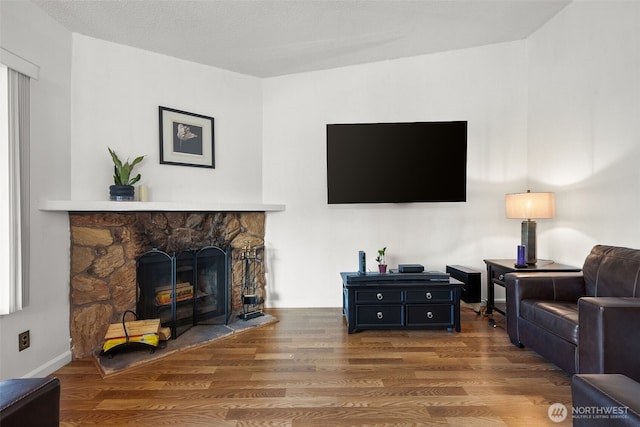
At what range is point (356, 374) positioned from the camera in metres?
2.23

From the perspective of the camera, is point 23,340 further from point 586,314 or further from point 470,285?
point 470,285

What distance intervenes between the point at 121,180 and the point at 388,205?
8.36 feet

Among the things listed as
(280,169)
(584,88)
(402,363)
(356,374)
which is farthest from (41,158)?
(584,88)

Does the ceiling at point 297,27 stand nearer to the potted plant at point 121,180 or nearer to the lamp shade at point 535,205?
the potted plant at point 121,180

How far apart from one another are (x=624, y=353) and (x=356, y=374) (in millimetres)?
1428

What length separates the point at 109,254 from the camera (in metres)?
2.71

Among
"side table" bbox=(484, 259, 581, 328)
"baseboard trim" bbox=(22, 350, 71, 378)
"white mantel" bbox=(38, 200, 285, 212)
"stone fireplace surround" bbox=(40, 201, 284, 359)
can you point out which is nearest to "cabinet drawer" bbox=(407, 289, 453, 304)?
"side table" bbox=(484, 259, 581, 328)

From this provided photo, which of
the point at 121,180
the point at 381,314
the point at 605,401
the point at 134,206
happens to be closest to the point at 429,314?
the point at 381,314

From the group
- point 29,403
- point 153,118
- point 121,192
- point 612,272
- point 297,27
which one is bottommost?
point 29,403

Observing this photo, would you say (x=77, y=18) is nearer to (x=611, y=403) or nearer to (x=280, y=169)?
(x=280, y=169)

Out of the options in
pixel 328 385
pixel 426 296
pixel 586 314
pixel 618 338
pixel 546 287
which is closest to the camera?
pixel 618 338

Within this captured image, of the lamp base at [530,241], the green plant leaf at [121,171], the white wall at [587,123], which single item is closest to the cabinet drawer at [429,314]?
the lamp base at [530,241]

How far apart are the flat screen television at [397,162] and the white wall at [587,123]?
0.86m

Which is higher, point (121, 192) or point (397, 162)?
point (397, 162)
